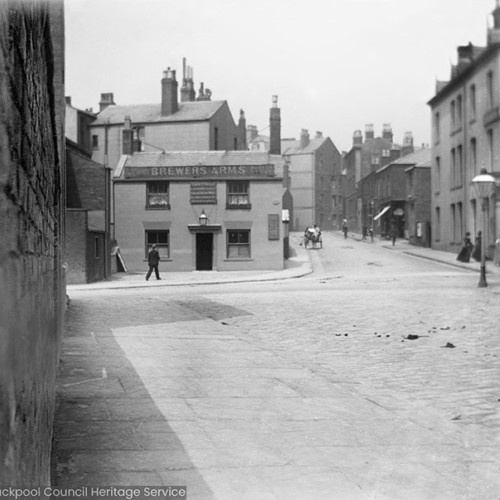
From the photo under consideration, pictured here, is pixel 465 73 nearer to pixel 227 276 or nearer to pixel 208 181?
pixel 208 181

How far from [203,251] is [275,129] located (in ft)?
29.7

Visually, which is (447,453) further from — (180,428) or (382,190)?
(382,190)

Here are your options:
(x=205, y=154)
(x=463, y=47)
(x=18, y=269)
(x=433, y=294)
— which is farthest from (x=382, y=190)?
(x=18, y=269)

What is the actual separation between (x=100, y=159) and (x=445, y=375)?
4503 centimetres

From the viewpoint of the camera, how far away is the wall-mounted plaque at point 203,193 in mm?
35500

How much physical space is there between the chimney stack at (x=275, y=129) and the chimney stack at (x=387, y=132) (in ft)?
150

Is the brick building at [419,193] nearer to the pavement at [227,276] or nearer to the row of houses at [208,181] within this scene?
the row of houses at [208,181]

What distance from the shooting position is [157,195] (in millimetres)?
35781

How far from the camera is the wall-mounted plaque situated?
3550 cm

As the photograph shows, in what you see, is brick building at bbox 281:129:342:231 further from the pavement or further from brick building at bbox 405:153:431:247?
the pavement

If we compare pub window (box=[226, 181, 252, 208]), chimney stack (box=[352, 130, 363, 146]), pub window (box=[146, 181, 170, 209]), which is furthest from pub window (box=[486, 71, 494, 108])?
chimney stack (box=[352, 130, 363, 146])

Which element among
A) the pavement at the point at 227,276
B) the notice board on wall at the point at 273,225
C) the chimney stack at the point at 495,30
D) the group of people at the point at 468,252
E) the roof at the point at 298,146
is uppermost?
the roof at the point at 298,146

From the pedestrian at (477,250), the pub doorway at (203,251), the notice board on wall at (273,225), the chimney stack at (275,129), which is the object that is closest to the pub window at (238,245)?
the pub doorway at (203,251)

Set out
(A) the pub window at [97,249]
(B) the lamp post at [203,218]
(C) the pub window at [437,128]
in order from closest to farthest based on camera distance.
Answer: (A) the pub window at [97,249] < (B) the lamp post at [203,218] < (C) the pub window at [437,128]
